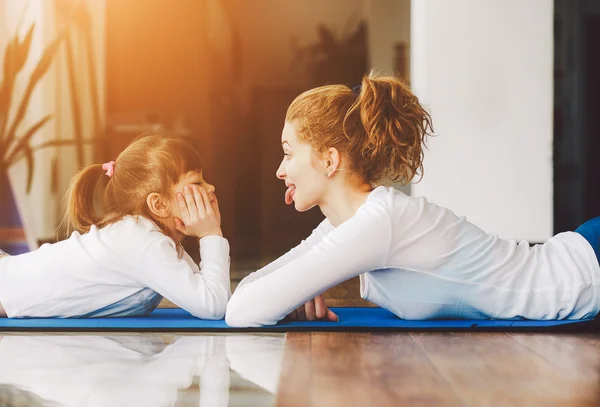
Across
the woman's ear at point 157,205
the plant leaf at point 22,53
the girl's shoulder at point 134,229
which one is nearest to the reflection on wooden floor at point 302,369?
the girl's shoulder at point 134,229

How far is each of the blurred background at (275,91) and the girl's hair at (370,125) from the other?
2.00 m

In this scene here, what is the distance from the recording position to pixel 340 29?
4152 millimetres

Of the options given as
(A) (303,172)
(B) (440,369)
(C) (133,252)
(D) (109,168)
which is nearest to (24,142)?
(D) (109,168)

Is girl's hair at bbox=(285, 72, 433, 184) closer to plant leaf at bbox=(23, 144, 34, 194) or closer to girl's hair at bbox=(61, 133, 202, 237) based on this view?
girl's hair at bbox=(61, 133, 202, 237)

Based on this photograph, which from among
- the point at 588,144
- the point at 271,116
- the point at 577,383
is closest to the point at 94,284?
the point at 577,383

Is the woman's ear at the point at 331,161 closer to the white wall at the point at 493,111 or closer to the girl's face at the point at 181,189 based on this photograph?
the girl's face at the point at 181,189

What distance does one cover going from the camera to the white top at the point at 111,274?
1617mm

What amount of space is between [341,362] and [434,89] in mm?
2690

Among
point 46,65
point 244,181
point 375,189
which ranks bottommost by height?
point 244,181

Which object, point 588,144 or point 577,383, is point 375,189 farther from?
point 588,144

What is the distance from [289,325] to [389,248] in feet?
0.98

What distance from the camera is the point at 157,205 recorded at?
69.5 inches

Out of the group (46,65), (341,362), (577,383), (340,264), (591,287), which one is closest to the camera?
(577,383)

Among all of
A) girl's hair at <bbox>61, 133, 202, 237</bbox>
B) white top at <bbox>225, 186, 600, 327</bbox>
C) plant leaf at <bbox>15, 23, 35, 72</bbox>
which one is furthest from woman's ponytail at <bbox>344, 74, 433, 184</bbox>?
plant leaf at <bbox>15, 23, 35, 72</bbox>
